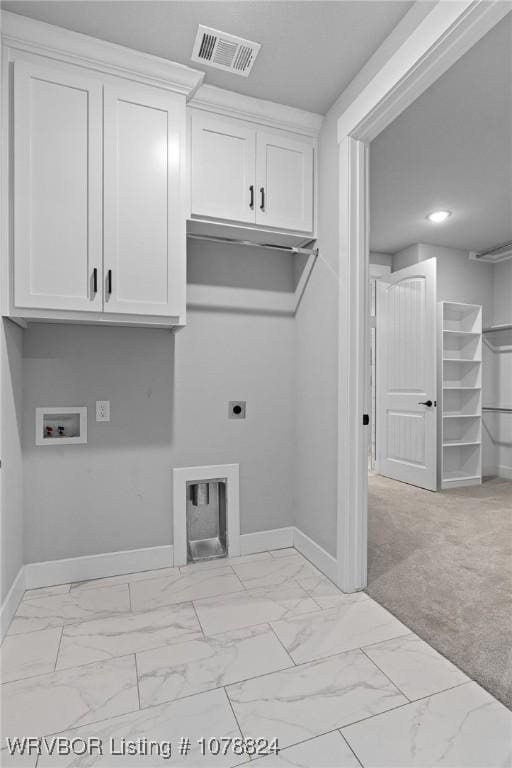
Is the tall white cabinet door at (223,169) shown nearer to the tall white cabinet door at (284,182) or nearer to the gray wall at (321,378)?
the tall white cabinet door at (284,182)

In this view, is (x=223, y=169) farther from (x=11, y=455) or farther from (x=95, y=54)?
(x=11, y=455)

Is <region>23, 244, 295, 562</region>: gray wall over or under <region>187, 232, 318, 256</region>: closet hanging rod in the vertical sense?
under

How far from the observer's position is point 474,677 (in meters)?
1.48

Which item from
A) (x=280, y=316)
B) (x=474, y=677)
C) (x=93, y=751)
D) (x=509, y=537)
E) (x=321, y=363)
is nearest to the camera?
(x=93, y=751)

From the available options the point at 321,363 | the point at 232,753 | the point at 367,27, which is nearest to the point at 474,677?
the point at 232,753

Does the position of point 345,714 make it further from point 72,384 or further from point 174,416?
point 72,384

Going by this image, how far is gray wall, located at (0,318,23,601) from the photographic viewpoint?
1.71 m

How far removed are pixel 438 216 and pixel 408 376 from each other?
156 centimetres

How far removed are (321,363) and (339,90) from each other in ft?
4.66

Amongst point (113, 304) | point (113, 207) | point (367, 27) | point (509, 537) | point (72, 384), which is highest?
point (367, 27)

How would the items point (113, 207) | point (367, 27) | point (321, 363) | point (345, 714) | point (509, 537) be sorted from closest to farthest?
point (345, 714)
point (367, 27)
point (113, 207)
point (321, 363)
point (509, 537)

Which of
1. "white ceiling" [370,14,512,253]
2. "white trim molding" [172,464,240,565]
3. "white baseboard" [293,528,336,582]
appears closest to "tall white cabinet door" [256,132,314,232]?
"white ceiling" [370,14,512,253]

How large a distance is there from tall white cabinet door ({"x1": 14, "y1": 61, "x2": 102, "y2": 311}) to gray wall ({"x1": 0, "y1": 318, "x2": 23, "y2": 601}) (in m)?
0.26

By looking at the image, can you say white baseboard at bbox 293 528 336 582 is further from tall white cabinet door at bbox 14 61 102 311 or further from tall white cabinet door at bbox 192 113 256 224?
tall white cabinet door at bbox 192 113 256 224
